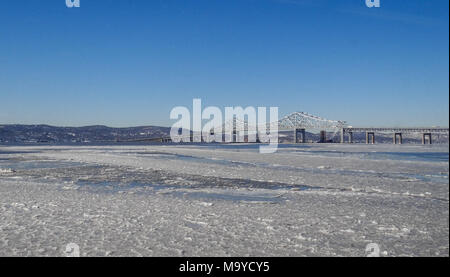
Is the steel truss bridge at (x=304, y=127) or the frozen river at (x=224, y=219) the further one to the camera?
the steel truss bridge at (x=304, y=127)

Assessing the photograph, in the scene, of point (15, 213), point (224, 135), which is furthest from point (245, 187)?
point (224, 135)

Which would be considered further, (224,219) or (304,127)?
(304,127)

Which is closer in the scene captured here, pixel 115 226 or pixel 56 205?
pixel 115 226

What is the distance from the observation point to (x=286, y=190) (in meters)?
8.23

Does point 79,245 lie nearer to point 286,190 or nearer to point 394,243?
point 394,243

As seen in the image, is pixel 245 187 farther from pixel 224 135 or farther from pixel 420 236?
pixel 224 135

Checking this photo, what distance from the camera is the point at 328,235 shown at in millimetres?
4262

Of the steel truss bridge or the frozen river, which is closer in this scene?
the frozen river
